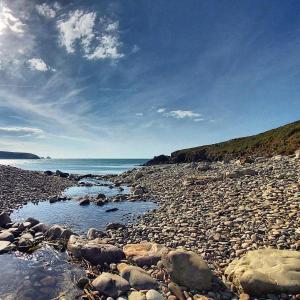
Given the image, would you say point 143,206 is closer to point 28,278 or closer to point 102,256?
point 102,256

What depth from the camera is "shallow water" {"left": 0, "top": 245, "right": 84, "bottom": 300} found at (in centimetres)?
912

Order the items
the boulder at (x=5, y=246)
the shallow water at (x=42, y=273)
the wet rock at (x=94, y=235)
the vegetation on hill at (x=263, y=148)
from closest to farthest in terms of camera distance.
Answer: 1. the shallow water at (x=42, y=273)
2. the boulder at (x=5, y=246)
3. the wet rock at (x=94, y=235)
4. the vegetation on hill at (x=263, y=148)

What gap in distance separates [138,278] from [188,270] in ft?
4.84

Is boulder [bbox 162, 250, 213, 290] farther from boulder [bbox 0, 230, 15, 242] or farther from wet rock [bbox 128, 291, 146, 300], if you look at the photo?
boulder [bbox 0, 230, 15, 242]

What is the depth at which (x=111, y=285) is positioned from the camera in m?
9.14

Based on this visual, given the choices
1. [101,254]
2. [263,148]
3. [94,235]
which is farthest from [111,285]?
[263,148]

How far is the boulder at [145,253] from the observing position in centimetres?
1074

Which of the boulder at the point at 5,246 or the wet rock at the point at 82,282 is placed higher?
the boulder at the point at 5,246

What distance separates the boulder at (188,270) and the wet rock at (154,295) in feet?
2.87

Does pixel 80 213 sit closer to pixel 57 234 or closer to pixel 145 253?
pixel 57 234

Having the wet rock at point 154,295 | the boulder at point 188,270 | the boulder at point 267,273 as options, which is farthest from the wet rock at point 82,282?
the boulder at point 267,273

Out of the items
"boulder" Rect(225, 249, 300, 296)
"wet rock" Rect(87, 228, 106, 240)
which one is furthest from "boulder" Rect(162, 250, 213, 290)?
"wet rock" Rect(87, 228, 106, 240)

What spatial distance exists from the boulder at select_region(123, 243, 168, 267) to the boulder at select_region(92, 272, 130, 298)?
1.43 metres

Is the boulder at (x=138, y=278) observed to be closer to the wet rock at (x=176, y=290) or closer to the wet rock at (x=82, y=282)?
the wet rock at (x=176, y=290)
